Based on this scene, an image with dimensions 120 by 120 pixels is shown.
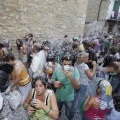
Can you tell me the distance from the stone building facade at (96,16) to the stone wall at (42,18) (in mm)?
4598

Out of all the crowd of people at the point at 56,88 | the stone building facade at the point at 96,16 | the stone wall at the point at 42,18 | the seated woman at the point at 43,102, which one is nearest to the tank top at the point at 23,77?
the crowd of people at the point at 56,88

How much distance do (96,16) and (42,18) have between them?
926 cm

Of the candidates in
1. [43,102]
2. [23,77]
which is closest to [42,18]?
[23,77]

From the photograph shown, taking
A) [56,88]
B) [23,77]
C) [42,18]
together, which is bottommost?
[56,88]

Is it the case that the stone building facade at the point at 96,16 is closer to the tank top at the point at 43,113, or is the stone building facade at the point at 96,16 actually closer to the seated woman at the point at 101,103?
the seated woman at the point at 101,103

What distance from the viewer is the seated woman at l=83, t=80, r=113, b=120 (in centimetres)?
238

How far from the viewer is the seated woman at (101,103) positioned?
7.80 ft

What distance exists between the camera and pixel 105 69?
11.4 feet

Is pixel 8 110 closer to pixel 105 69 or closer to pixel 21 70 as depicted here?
pixel 21 70

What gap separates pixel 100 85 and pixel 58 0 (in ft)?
22.2

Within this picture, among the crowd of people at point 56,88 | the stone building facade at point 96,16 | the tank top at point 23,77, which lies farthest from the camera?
the stone building facade at point 96,16

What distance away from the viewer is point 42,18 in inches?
310

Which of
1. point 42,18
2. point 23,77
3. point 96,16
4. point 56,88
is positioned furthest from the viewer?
point 96,16

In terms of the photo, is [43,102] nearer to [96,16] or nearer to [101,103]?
[101,103]
